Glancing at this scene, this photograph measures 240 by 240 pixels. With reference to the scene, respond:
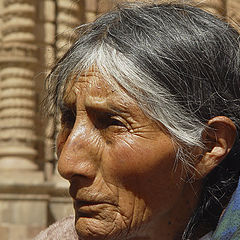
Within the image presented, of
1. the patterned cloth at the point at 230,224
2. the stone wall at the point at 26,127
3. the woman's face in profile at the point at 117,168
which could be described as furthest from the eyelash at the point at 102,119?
the stone wall at the point at 26,127

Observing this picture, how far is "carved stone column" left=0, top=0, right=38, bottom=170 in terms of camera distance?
25.1 feet

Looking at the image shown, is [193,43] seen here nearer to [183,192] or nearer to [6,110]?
[183,192]

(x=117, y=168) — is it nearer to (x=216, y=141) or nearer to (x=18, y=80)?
(x=216, y=141)

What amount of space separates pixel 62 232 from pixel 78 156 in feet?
1.71

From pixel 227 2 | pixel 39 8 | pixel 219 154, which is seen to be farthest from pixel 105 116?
pixel 227 2

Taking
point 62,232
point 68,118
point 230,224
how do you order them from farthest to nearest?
point 62,232, point 68,118, point 230,224

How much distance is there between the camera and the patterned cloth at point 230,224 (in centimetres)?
173

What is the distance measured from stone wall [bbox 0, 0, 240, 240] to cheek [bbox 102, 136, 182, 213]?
5.45 meters

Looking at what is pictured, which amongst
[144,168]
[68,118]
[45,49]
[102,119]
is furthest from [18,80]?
[144,168]

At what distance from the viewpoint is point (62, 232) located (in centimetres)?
224

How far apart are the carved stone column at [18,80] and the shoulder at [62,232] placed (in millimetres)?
5348

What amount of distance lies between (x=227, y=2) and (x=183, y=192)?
7.73 metres

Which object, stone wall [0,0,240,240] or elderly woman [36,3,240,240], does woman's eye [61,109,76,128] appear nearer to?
elderly woman [36,3,240,240]

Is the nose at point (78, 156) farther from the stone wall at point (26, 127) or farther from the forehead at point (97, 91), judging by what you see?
the stone wall at point (26, 127)
